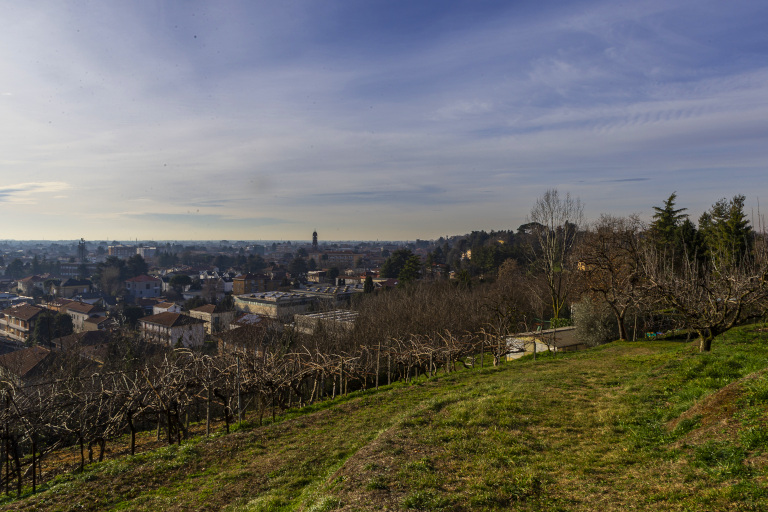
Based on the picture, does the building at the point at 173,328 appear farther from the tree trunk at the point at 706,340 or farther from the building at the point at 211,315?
the tree trunk at the point at 706,340

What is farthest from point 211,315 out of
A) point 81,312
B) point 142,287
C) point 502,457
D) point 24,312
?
point 502,457

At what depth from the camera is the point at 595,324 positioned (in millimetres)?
23625

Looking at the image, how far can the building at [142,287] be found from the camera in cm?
8700

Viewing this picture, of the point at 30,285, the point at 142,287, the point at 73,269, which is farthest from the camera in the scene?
the point at 73,269

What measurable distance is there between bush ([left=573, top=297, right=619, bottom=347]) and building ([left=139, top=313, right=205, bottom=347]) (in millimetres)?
33581

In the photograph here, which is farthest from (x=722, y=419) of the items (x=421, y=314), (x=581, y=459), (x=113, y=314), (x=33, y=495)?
(x=113, y=314)

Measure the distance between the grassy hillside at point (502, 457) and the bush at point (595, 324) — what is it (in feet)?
41.7

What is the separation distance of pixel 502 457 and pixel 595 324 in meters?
19.7

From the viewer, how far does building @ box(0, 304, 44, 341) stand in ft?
151

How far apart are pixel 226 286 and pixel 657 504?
303 feet

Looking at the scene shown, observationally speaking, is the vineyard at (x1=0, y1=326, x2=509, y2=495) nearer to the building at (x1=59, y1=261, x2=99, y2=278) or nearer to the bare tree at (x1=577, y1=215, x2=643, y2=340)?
the bare tree at (x1=577, y1=215, x2=643, y2=340)

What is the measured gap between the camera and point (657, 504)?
478cm

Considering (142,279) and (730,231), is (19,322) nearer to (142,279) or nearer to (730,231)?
(142,279)

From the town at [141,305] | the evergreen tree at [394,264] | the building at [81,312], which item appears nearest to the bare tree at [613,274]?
the town at [141,305]
